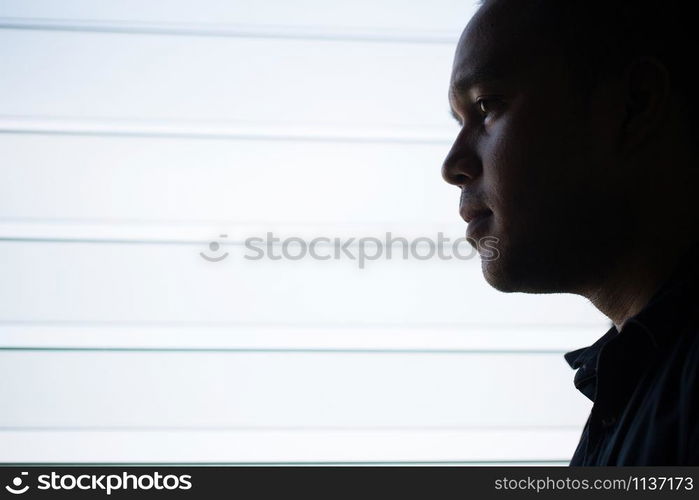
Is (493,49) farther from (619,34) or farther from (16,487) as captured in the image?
(16,487)

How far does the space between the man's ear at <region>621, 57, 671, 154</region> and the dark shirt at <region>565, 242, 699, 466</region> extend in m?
0.18

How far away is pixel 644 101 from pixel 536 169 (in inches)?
7.0

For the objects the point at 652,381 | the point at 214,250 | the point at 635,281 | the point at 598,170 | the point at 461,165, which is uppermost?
the point at 214,250

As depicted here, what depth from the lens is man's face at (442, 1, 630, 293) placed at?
940mm

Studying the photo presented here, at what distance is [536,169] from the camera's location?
96 centimetres

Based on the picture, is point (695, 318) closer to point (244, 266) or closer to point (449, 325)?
point (449, 325)

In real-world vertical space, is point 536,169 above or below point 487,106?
below

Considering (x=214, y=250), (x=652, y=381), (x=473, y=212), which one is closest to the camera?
(x=652, y=381)

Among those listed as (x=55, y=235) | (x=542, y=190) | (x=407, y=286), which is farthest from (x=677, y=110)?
(x=55, y=235)

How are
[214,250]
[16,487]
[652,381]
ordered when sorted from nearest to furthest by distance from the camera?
[652,381] → [16,487] → [214,250]

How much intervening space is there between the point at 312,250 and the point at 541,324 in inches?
27.9

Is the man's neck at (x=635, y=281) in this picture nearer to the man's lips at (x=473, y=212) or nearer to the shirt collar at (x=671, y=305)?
the shirt collar at (x=671, y=305)

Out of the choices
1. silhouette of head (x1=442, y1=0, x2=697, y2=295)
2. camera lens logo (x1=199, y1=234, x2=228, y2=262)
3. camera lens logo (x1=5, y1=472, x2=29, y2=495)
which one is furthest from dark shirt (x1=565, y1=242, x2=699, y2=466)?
camera lens logo (x1=199, y1=234, x2=228, y2=262)

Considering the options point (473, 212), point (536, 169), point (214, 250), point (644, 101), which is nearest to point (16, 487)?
point (214, 250)
